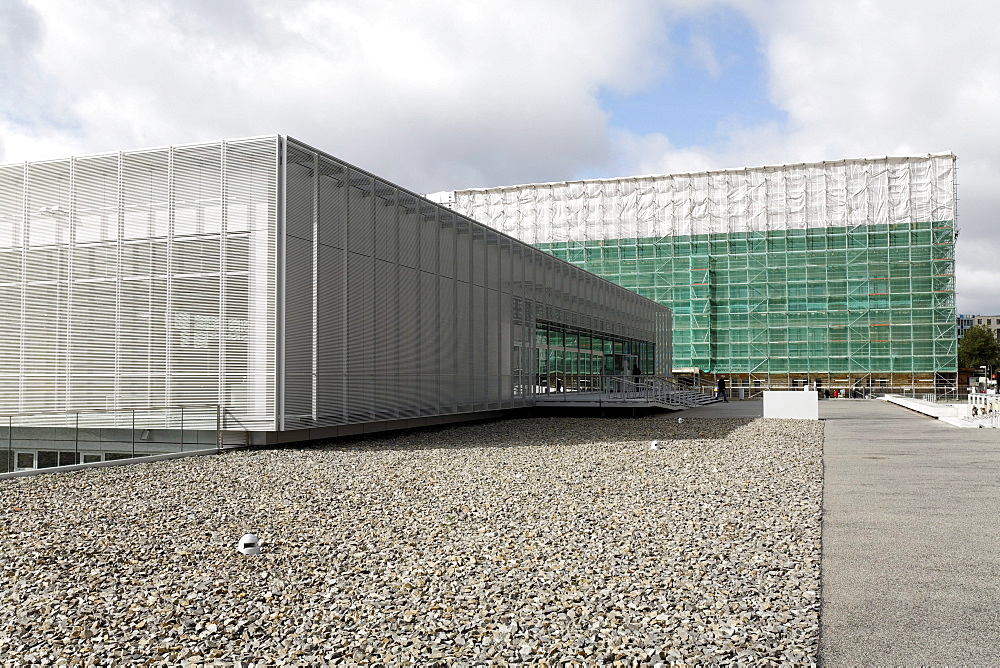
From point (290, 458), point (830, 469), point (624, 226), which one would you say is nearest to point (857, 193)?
point (624, 226)

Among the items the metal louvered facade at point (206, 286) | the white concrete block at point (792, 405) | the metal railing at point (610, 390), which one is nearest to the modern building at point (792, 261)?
the metal railing at point (610, 390)

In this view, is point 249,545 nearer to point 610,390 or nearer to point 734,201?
point 610,390

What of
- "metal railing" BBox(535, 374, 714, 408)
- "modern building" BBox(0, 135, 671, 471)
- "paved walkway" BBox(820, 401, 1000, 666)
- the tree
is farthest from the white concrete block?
the tree

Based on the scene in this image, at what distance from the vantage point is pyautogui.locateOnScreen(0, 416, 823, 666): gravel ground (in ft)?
14.4

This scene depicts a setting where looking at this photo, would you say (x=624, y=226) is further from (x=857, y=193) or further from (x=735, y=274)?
(x=857, y=193)

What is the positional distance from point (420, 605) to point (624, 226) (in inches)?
2058

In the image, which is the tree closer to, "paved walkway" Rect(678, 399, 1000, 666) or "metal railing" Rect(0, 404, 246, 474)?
"paved walkway" Rect(678, 399, 1000, 666)

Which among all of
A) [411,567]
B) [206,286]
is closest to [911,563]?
[411,567]

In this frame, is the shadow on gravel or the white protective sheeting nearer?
the shadow on gravel

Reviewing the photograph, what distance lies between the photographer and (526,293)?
26.5 meters

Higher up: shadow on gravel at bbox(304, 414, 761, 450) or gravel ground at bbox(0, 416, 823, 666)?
gravel ground at bbox(0, 416, 823, 666)

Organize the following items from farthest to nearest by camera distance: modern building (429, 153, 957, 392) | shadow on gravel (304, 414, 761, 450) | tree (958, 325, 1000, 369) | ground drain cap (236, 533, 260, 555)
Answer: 1. tree (958, 325, 1000, 369)
2. modern building (429, 153, 957, 392)
3. shadow on gravel (304, 414, 761, 450)
4. ground drain cap (236, 533, 260, 555)

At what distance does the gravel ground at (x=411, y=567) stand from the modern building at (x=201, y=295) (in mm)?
2943

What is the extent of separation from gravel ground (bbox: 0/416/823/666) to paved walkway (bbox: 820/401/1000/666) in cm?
22
